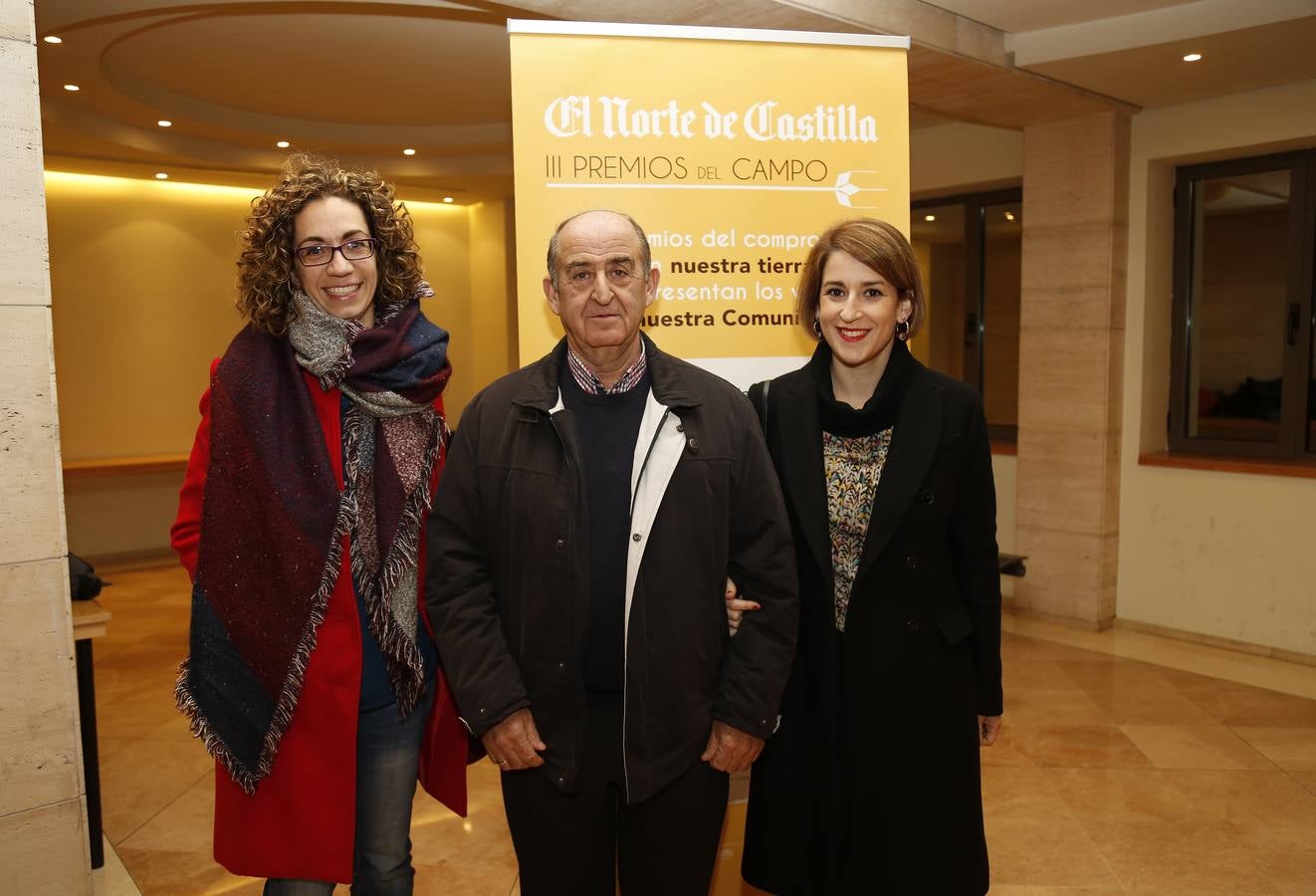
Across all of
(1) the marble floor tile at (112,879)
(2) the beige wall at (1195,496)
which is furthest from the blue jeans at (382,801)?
(2) the beige wall at (1195,496)

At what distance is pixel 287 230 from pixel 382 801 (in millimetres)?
1114

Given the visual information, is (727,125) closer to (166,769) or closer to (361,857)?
(361,857)

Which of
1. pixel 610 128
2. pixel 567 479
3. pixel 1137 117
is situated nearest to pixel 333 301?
pixel 567 479

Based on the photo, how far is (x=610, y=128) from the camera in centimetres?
248

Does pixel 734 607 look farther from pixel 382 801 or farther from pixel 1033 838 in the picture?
pixel 1033 838

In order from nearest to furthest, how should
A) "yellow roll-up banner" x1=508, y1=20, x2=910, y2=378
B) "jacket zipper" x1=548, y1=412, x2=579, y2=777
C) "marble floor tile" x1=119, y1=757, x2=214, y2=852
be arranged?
1. "jacket zipper" x1=548, y1=412, x2=579, y2=777
2. "yellow roll-up banner" x1=508, y1=20, x2=910, y2=378
3. "marble floor tile" x1=119, y1=757, x2=214, y2=852

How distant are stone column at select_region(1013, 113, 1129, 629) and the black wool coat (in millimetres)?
4139

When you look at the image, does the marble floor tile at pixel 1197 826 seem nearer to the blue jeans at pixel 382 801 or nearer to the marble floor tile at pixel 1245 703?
the marble floor tile at pixel 1245 703

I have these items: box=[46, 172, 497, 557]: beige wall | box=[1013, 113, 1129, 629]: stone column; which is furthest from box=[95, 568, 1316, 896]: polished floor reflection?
box=[46, 172, 497, 557]: beige wall

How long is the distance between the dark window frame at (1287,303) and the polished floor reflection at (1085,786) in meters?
1.23

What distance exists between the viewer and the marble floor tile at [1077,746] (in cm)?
391

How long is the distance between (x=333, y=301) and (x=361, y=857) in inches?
42.9

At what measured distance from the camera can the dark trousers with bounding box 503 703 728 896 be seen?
1740 millimetres

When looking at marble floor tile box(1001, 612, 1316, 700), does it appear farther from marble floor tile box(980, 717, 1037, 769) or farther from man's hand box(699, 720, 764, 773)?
man's hand box(699, 720, 764, 773)
